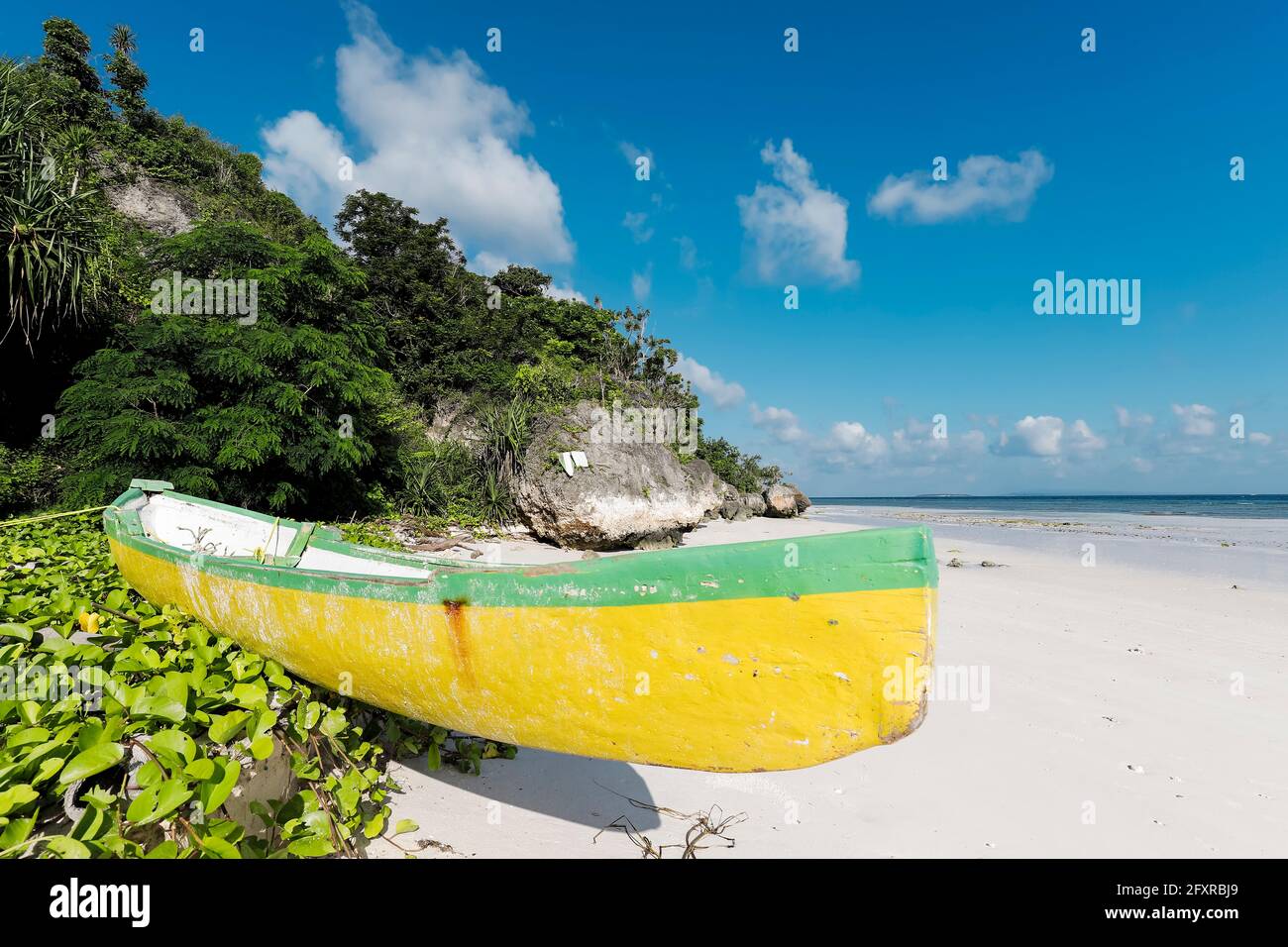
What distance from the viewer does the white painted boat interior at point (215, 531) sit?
361 centimetres

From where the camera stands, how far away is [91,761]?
4.30 feet

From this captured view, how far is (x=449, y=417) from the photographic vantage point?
15070 millimetres

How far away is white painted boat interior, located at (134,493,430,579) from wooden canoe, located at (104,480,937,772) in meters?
1.84

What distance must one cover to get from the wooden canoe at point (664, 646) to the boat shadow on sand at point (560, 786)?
0.68 meters

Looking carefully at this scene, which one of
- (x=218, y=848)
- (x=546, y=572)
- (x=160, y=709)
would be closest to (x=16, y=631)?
(x=160, y=709)

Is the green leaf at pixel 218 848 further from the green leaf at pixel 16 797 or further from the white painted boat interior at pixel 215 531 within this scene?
the white painted boat interior at pixel 215 531

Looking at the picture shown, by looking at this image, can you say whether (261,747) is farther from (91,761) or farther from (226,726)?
(91,761)

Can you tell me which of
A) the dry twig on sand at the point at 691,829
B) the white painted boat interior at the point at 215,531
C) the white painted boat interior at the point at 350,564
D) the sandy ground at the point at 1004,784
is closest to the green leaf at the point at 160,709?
the sandy ground at the point at 1004,784

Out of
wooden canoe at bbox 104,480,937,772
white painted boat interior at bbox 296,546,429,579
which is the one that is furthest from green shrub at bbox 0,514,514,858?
white painted boat interior at bbox 296,546,429,579

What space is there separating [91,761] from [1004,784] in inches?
134

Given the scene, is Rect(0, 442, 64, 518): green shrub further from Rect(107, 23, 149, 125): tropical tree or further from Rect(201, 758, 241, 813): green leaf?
Rect(107, 23, 149, 125): tropical tree

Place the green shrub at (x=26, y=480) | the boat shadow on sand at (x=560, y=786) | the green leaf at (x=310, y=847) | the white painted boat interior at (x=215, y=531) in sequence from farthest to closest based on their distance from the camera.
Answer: the green shrub at (x=26, y=480), the white painted boat interior at (x=215, y=531), the boat shadow on sand at (x=560, y=786), the green leaf at (x=310, y=847)
